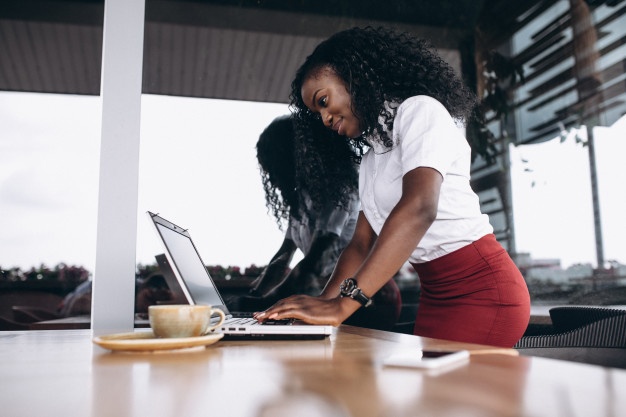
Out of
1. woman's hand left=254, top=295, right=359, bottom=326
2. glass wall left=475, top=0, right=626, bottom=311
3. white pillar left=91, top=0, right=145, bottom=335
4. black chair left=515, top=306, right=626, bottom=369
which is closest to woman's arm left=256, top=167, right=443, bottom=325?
woman's hand left=254, top=295, right=359, bottom=326

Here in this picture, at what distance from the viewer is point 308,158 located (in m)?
2.33

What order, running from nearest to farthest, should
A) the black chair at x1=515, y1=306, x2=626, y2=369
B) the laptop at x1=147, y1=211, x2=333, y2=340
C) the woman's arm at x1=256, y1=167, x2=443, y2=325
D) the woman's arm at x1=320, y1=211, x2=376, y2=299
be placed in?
1. the laptop at x1=147, y1=211, x2=333, y2=340
2. the woman's arm at x1=256, y1=167, x2=443, y2=325
3. the black chair at x1=515, y1=306, x2=626, y2=369
4. the woman's arm at x1=320, y1=211, x2=376, y2=299

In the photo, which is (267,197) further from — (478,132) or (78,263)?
(478,132)

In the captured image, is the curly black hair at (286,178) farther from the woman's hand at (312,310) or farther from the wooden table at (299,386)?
the wooden table at (299,386)

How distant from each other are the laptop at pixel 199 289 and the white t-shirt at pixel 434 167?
0.50 meters

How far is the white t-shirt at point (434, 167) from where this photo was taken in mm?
1521

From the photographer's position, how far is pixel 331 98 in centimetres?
190

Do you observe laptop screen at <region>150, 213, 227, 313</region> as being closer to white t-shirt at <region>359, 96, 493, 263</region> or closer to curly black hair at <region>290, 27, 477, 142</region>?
white t-shirt at <region>359, 96, 493, 263</region>

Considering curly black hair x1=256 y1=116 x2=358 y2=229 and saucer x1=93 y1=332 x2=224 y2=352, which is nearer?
saucer x1=93 y1=332 x2=224 y2=352

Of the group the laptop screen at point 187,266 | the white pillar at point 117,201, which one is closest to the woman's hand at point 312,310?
the laptop screen at point 187,266

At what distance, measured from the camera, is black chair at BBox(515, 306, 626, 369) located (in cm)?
170

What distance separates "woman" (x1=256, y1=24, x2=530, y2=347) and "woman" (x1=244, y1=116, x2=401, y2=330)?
69 centimetres

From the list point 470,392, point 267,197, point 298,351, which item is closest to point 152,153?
point 267,197

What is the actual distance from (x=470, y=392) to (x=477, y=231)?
1.15m
